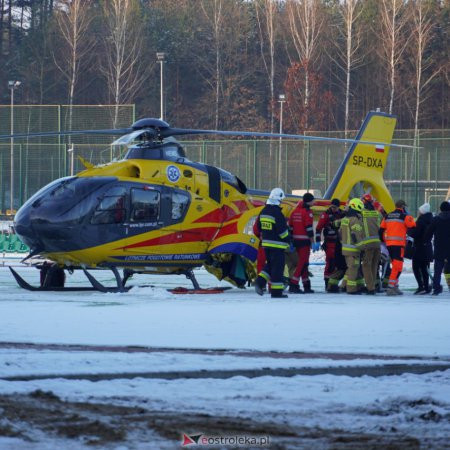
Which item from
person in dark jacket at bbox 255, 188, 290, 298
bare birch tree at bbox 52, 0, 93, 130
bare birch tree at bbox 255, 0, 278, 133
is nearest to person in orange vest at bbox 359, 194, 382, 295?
person in dark jacket at bbox 255, 188, 290, 298

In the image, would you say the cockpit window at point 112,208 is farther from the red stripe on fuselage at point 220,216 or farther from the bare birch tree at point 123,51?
the bare birch tree at point 123,51

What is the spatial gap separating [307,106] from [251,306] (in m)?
58.3

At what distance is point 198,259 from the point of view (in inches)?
765

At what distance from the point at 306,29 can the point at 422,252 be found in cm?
5478

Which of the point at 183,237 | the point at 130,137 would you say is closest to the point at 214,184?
the point at 183,237

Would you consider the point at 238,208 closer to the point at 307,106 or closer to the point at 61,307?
the point at 61,307

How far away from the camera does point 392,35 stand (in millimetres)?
67875

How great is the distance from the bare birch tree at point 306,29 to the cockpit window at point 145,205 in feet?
177

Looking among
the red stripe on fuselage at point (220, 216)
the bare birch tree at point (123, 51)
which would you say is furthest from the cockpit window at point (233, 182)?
the bare birch tree at point (123, 51)

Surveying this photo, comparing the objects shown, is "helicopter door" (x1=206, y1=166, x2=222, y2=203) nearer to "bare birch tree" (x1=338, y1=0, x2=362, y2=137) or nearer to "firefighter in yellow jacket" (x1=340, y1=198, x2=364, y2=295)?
"firefighter in yellow jacket" (x1=340, y1=198, x2=364, y2=295)

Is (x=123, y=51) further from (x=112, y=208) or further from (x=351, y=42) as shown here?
(x=112, y=208)

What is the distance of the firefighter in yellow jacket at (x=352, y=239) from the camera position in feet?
61.8

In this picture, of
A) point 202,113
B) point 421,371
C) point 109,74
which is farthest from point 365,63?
point 421,371

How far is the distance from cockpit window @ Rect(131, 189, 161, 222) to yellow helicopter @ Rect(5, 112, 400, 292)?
0.02 metres
